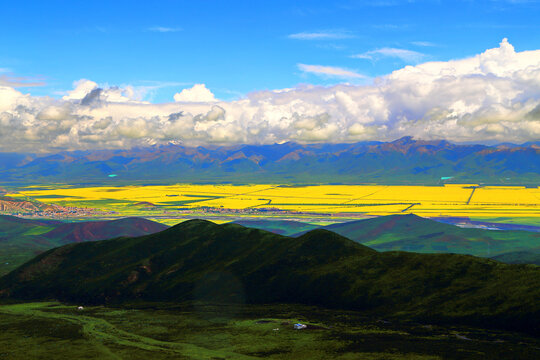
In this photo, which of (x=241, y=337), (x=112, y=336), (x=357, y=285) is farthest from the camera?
(x=357, y=285)

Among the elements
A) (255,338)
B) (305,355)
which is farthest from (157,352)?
(305,355)

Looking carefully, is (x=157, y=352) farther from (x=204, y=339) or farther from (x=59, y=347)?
(x=59, y=347)

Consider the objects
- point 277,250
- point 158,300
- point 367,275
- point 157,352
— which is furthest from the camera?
point 277,250

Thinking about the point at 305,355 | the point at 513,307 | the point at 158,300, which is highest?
the point at 513,307

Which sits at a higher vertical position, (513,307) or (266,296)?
(513,307)

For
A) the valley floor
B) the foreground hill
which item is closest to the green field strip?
the valley floor

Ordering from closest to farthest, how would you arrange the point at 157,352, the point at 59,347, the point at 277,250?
the point at 157,352
the point at 59,347
the point at 277,250

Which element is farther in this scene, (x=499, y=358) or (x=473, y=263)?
(x=473, y=263)

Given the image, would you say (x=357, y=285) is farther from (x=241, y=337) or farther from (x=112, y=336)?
(x=112, y=336)

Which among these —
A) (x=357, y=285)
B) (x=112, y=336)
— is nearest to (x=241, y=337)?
(x=112, y=336)
